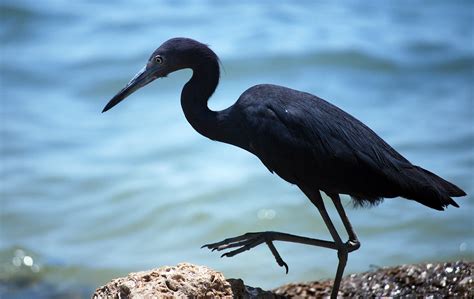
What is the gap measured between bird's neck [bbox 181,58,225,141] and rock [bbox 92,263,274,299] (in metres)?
1.22

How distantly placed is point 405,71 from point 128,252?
6.12 m

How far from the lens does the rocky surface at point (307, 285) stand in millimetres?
5488

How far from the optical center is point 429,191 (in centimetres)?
613

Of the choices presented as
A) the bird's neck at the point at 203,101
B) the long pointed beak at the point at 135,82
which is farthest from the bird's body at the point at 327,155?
the long pointed beak at the point at 135,82

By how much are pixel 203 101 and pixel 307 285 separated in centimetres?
155

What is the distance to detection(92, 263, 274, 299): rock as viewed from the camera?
5426 millimetres

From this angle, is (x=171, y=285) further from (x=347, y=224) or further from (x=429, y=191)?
→ (x=429, y=191)

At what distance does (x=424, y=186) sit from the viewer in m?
6.13

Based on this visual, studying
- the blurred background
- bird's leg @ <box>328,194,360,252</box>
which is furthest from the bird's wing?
the blurred background

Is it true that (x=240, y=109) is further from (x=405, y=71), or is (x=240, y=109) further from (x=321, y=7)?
(x=321, y=7)

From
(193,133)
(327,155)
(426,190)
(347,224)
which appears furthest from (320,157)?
(193,133)

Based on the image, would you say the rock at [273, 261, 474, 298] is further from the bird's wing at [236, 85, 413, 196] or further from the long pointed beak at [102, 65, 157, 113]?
the long pointed beak at [102, 65, 157, 113]

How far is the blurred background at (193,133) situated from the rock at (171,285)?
13.6 feet

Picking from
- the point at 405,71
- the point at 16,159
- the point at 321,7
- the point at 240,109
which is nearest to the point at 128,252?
the point at 16,159
